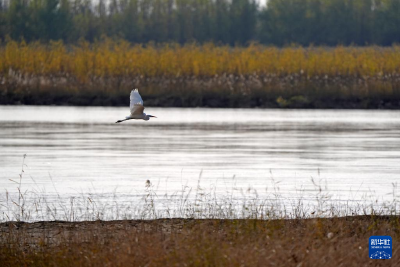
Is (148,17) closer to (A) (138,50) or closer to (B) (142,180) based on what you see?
(A) (138,50)

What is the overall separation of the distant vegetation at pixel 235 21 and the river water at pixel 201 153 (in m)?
47.1

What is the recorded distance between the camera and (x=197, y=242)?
318 inches

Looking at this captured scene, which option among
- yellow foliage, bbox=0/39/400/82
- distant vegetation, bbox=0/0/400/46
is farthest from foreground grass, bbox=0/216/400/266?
distant vegetation, bbox=0/0/400/46

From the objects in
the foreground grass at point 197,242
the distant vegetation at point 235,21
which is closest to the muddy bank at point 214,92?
the foreground grass at point 197,242

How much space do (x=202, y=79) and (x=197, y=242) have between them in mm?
28648

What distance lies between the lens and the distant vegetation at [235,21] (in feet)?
257

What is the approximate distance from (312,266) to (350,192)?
18.9 ft

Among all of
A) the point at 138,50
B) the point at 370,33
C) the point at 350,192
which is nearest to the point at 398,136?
the point at 350,192

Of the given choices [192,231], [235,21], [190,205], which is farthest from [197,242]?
[235,21]

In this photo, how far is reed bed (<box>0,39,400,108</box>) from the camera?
35.6 meters

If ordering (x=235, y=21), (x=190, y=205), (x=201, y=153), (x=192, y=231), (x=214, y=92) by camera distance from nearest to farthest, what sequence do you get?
(x=192, y=231)
(x=190, y=205)
(x=201, y=153)
(x=214, y=92)
(x=235, y=21)

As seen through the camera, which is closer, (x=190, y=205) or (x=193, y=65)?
(x=190, y=205)

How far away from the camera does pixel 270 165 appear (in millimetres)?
16656

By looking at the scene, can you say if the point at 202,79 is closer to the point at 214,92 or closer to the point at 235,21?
the point at 214,92
